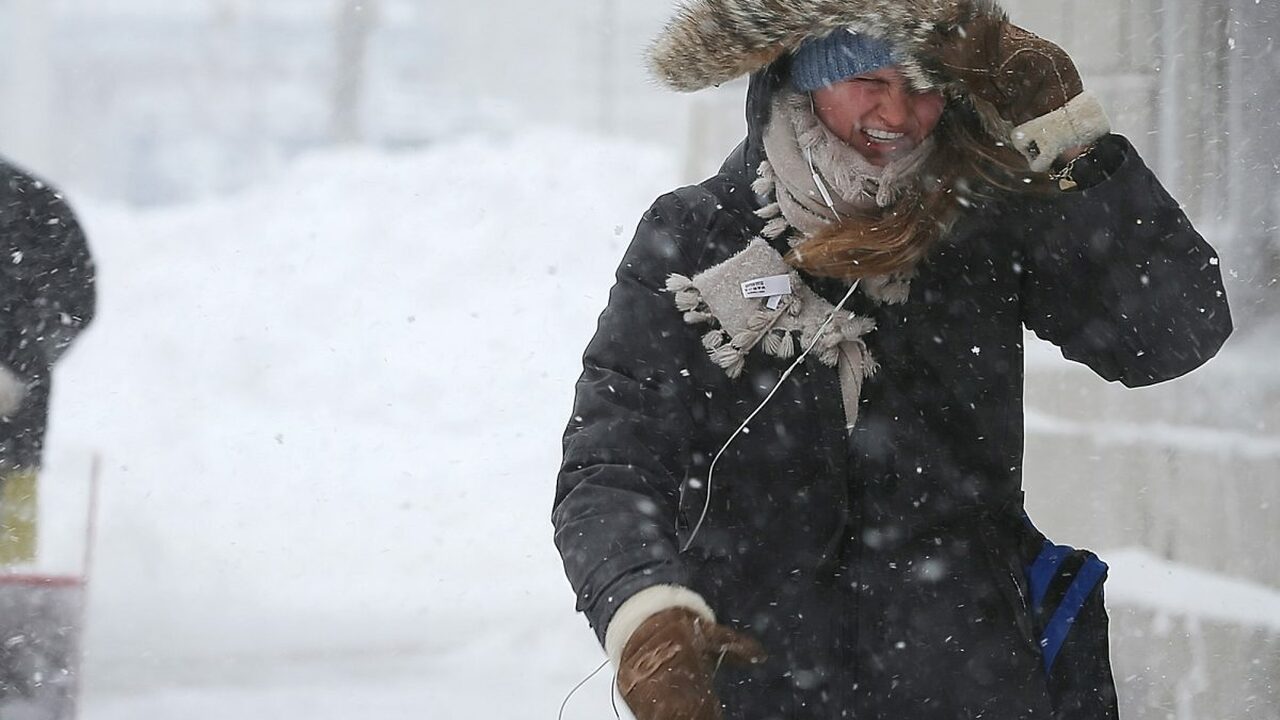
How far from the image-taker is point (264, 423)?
9.81 metres

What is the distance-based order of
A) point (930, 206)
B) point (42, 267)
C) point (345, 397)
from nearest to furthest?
1. point (930, 206)
2. point (42, 267)
3. point (345, 397)

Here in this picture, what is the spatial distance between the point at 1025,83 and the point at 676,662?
852 millimetres

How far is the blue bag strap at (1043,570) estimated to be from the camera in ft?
6.51

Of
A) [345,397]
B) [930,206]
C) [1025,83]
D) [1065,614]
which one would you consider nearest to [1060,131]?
[1025,83]

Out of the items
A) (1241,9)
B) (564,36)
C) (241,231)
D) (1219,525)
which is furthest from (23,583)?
(564,36)

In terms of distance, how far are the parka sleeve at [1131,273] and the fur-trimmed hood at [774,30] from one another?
233mm

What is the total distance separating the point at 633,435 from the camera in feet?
6.28

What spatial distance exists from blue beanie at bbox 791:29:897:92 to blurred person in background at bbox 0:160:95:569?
2332 mm

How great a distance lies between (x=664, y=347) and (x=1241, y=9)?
2.77 metres

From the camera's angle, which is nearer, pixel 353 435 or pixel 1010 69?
pixel 1010 69

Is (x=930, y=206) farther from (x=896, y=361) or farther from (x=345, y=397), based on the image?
(x=345, y=397)

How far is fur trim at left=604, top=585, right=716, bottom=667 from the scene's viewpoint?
1.71m

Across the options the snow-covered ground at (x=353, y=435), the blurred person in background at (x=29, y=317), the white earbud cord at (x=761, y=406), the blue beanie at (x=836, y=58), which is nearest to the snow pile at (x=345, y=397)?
the snow-covered ground at (x=353, y=435)

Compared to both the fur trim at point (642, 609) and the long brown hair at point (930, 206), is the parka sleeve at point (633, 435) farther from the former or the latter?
the long brown hair at point (930, 206)
